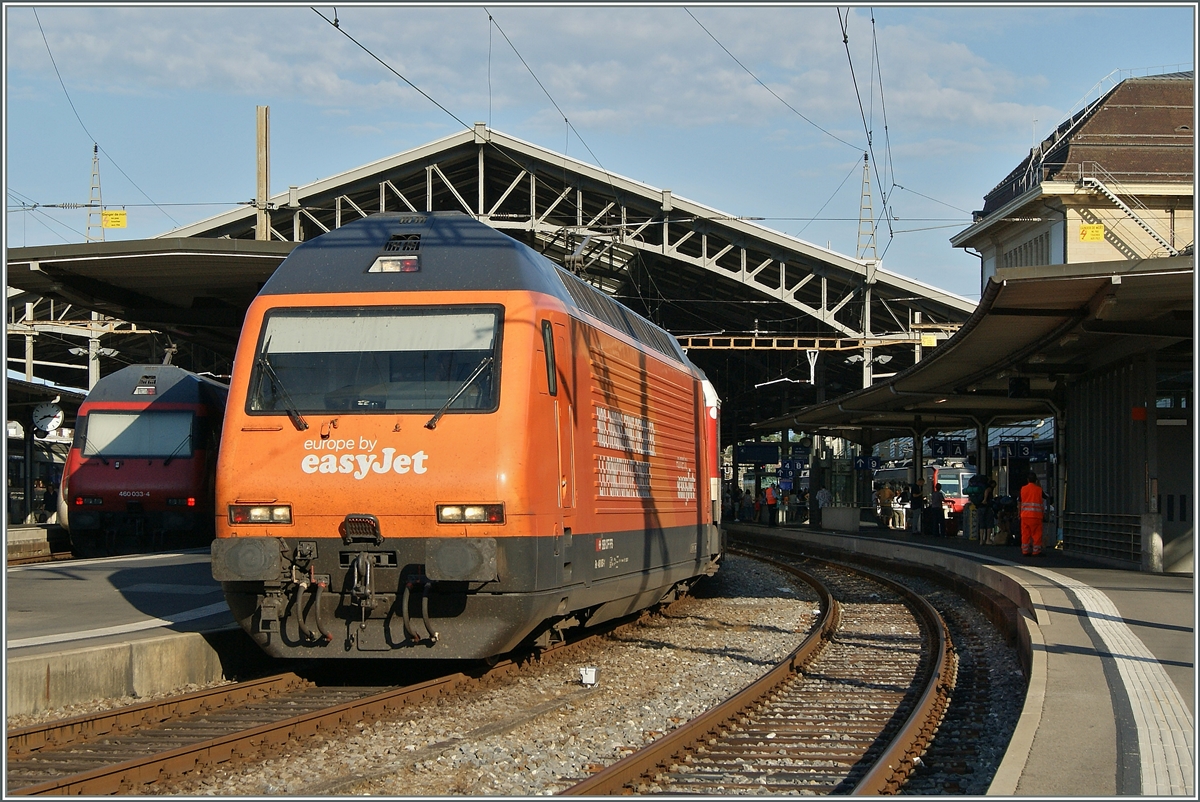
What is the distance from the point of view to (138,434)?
2073cm

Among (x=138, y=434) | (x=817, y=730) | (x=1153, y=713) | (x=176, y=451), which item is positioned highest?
(x=138, y=434)

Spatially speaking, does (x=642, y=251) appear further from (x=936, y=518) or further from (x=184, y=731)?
(x=184, y=731)

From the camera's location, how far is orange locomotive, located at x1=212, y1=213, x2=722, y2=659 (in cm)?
870

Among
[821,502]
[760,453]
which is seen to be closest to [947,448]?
[821,502]

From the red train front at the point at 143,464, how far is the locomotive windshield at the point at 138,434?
0.02 metres

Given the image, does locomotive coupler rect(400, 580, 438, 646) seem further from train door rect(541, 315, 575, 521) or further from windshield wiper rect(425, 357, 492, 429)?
train door rect(541, 315, 575, 521)

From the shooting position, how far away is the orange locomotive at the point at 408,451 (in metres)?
8.70

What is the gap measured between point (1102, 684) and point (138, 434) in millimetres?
16962

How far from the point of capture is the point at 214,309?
19.0m

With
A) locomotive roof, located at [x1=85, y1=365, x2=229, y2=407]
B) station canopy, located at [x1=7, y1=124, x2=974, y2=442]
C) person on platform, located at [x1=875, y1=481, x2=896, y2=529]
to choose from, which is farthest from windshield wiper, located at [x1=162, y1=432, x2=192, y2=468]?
person on platform, located at [x1=875, y1=481, x2=896, y2=529]

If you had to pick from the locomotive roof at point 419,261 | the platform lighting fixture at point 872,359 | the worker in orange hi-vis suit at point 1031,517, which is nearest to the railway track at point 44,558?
the locomotive roof at point 419,261

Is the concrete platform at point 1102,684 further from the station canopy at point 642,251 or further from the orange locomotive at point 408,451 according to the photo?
the station canopy at point 642,251

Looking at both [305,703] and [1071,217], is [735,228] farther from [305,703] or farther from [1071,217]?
[305,703]

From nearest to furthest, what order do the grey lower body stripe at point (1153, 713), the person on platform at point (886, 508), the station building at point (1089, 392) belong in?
the grey lower body stripe at point (1153, 713), the station building at point (1089, 392), the person on platform at point (886, 508)
